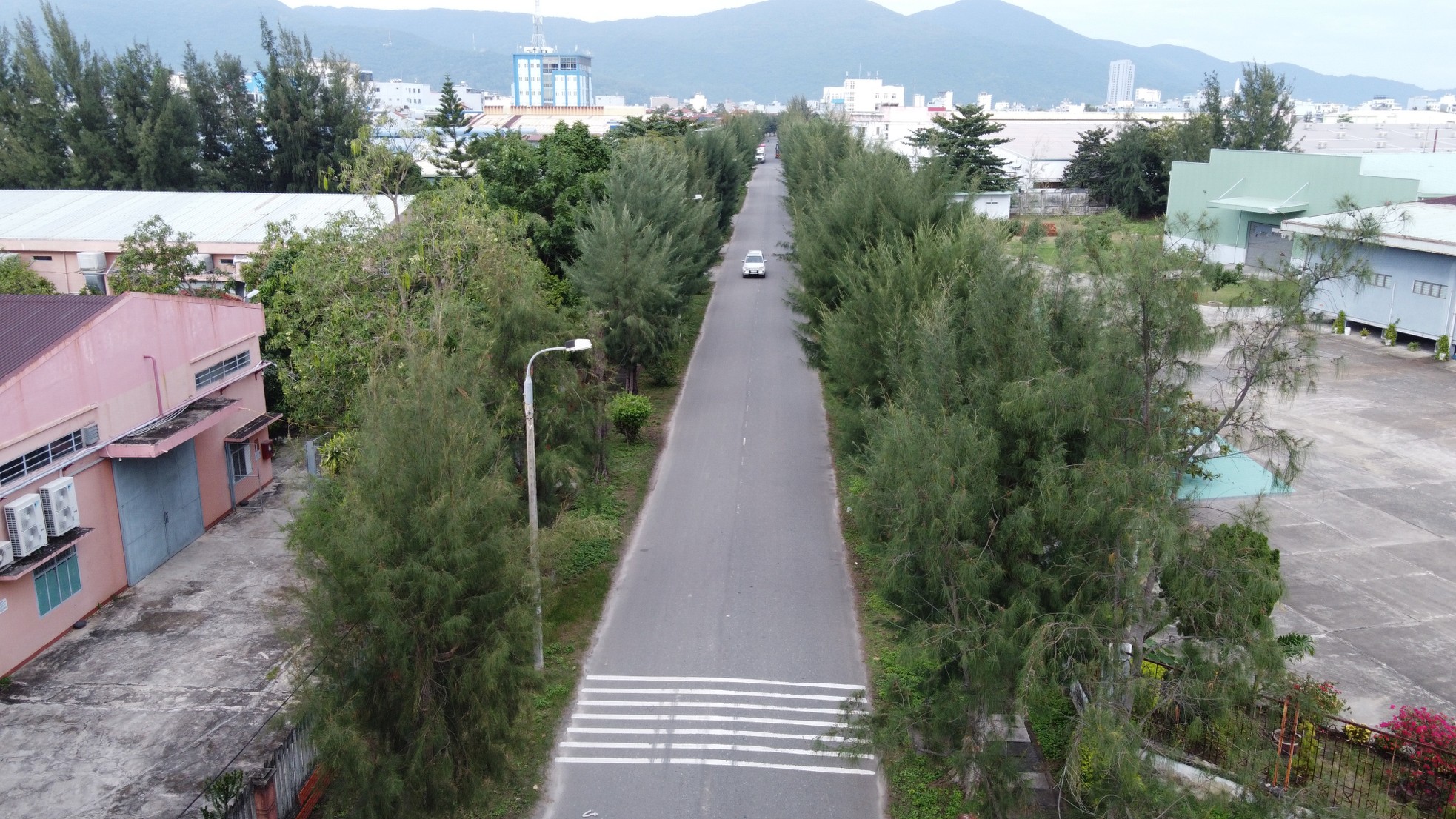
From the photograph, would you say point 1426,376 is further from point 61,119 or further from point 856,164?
point 61,119

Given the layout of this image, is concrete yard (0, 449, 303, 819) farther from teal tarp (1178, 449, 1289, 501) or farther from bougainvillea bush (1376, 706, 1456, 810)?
teal tarp (1178, 449, 1289, 501)

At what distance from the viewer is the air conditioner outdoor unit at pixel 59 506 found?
13.9 m

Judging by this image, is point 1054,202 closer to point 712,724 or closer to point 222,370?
point 222,370

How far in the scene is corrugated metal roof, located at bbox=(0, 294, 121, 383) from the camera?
47.2 ft

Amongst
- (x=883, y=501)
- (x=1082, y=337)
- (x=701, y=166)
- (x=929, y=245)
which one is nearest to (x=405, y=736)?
(x=883, y=501)

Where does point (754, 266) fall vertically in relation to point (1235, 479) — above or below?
above

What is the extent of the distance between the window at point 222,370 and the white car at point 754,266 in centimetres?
2597

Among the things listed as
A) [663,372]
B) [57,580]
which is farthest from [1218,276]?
[663,372]

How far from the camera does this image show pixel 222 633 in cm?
1466

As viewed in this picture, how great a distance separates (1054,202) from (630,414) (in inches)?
1794

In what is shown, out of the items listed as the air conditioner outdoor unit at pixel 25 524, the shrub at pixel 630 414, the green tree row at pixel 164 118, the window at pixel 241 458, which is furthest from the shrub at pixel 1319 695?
the green tree row at pixel 164 118

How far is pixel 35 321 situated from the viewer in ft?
51.2

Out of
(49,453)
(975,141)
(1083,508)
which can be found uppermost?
(975,141)

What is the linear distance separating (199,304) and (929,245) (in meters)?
13.2
